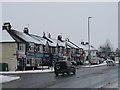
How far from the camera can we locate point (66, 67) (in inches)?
1564

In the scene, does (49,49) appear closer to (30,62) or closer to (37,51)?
(37,51)

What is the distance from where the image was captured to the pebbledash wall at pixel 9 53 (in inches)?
2498

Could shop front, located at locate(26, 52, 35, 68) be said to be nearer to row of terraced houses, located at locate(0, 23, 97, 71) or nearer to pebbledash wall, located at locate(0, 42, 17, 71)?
row of terraced houses, located at locate(0, 23, 97, 71)

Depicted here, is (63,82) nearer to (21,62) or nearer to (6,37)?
(21,62)

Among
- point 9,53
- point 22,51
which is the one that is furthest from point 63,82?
point 22,51

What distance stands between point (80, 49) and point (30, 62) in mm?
47393

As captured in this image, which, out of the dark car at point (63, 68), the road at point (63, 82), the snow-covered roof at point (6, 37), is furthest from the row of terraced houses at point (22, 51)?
the road at point (63, 82)

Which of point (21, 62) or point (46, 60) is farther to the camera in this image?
point (46, 60)

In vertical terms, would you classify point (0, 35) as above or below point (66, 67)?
above

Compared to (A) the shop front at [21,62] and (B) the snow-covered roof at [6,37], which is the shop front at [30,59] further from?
(B) the snow-covered roof at [6,37]

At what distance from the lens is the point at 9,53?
64.9 meters

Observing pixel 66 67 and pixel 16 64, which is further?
pixel 16 64

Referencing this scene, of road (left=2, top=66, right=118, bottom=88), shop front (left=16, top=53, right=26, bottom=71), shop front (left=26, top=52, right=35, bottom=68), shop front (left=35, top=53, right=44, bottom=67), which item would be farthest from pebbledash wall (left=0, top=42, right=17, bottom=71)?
road (left=2, top=66, right=118, bottom=88)

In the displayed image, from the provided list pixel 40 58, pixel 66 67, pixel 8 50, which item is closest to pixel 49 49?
pixel 40 58
